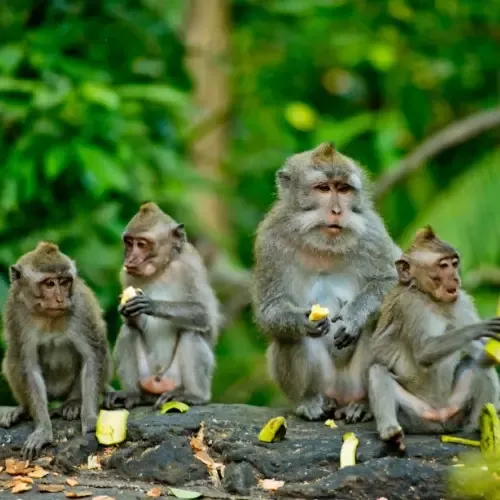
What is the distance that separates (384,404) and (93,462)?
187 centimetres

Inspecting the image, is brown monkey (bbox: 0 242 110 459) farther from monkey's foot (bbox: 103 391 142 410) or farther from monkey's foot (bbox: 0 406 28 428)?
monkey's foot (bbox: 103 391 142 410)

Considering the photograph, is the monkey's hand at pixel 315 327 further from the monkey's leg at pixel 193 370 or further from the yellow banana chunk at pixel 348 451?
the monkey's leg at pixel 193 370

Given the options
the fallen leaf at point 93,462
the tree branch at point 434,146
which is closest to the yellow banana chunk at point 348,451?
the fallen leaf at point 93,462

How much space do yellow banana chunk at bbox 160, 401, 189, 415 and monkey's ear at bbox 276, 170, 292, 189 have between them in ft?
5.36

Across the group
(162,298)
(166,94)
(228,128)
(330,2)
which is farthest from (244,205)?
(162,298)

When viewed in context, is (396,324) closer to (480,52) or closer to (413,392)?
(413,392)

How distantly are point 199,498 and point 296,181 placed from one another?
2272mm

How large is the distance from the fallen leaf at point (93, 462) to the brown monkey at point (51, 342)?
23cm

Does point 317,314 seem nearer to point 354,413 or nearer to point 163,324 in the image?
point 354,413

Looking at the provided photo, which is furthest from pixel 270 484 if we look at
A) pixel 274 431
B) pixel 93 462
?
pixel 93 462

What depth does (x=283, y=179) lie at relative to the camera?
25.3 feet

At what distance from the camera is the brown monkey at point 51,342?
742 cm

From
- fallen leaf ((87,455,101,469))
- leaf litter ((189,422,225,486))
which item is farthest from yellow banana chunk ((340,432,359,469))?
fallen leaf ((87,455,101,469))

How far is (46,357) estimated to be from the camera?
766cm
